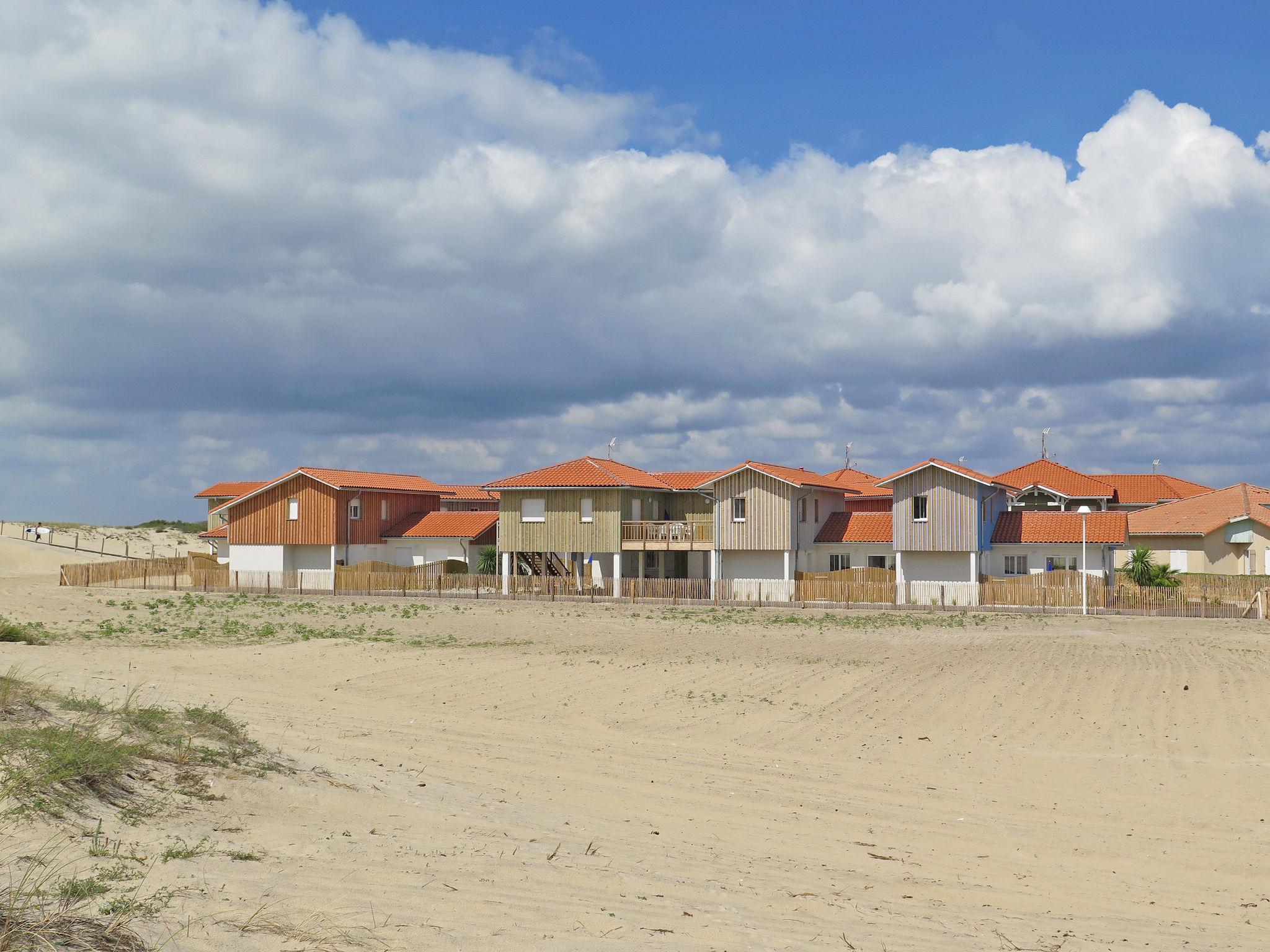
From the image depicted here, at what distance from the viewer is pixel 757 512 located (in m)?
49.2

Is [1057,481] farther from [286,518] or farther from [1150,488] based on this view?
[286,518]

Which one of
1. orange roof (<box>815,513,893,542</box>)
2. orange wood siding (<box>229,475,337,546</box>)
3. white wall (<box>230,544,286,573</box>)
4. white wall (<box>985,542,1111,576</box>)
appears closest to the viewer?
white wall (<box>985,542,1111,576</box>)

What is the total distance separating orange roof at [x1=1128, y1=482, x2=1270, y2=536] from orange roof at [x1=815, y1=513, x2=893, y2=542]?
17.3 metres

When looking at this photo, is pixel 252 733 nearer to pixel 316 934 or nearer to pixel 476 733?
pixel 476 733

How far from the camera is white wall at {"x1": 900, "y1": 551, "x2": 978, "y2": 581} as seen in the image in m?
47.2

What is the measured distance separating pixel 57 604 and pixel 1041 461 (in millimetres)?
53200

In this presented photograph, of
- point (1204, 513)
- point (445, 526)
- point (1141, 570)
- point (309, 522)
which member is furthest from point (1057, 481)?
point (309, 522)

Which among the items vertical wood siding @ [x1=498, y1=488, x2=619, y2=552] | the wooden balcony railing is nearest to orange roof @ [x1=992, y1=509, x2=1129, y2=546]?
the wooden balcony railing

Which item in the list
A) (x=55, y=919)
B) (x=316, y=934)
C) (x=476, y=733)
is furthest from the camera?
(x=476, y=733)

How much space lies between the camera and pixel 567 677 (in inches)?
787

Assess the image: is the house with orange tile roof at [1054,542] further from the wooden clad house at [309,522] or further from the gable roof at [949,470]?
the wooden clad house at [309,522]

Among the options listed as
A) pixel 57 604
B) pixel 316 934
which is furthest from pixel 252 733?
pixel 57 604

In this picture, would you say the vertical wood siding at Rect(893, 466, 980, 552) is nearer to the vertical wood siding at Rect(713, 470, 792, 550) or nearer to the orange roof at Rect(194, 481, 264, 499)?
the vertical wood siding at Rect(713, 470, 792, 550)

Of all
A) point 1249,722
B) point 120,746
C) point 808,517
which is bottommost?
point 1249,722
